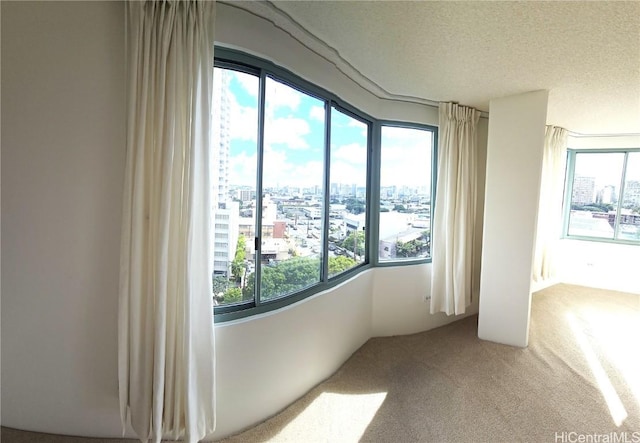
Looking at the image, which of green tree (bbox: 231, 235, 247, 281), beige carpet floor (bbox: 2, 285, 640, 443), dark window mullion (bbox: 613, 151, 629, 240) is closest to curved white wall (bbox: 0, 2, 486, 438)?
beige carpet floor (bbox: 2, 285, 640, 443)

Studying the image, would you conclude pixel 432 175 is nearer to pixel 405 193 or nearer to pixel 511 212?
pixel 405 193

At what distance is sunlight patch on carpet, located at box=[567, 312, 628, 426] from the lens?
2178 millimetres

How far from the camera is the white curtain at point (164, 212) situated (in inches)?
57.5

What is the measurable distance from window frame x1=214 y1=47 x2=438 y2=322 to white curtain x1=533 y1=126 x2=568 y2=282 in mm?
2056

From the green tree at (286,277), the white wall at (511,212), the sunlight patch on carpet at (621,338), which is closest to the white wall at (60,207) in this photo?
the green tree at (286,277)

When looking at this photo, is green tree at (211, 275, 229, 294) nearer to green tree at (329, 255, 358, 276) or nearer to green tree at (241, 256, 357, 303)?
green tree at (241, 256, 357, 303)

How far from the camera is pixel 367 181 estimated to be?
3141 millimetres

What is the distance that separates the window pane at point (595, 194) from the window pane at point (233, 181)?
19.3 feet

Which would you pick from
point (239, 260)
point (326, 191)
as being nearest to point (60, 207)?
point (239, 260)

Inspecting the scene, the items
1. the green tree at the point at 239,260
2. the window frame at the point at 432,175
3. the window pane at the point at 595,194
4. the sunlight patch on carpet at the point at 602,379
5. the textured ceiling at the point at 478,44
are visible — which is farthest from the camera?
the window pane at the point at 595,194

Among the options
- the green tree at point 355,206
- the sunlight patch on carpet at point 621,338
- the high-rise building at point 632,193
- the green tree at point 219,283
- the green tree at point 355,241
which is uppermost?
the high-rise building at point 632,193

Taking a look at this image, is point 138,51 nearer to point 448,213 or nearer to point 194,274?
point 194,274

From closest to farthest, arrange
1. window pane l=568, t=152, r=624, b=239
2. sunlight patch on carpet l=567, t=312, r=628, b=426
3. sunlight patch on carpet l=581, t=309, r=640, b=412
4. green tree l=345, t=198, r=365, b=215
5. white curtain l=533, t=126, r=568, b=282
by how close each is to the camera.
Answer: sunlight patch on carpet l=567, t=312, r=628, b=426 < sunlight patch on carpet l=581, t=309, r=640, b=412 < green tree l=345, t=198, r=365, b=215 < white curtain l=533, t=126, r=568, b=282 < window pane l=568, t=152, r=624, b=239

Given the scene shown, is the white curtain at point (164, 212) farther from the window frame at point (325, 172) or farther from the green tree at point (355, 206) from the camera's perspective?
the green tree at point (355, 206)
